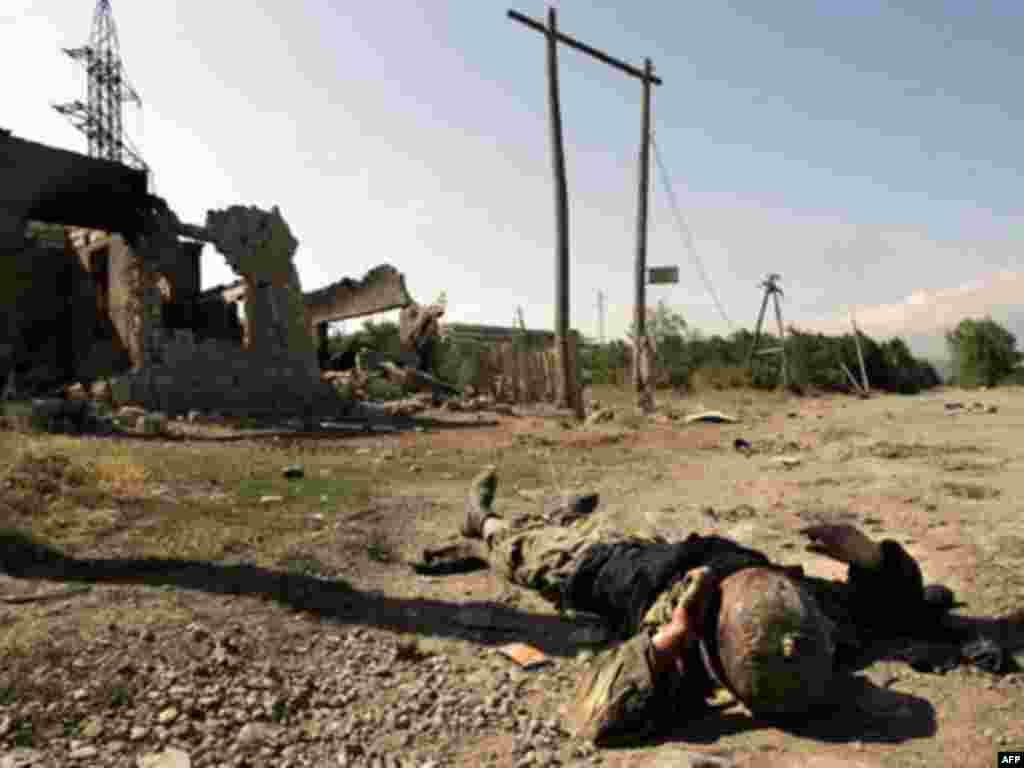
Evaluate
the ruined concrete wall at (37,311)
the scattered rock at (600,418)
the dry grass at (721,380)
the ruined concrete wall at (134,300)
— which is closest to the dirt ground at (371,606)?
the scattered rock at (600,418)

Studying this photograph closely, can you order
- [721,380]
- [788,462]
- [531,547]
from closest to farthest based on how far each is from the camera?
[531,547]
[788,462]
[721,380]

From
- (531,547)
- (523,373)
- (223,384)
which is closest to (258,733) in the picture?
(531,547)

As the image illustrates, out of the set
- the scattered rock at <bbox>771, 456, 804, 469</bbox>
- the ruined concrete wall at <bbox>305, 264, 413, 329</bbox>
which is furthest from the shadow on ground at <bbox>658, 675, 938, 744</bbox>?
the ruined concrete wall at <bbox>305, 264, 413, 329</bbox>

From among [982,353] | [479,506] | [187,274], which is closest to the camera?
[479,506]

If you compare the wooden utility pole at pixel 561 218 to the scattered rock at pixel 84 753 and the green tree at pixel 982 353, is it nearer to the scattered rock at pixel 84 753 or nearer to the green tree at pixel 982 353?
the scattered rock at pixel 84 753

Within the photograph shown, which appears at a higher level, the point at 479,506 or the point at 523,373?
the point at 523,373

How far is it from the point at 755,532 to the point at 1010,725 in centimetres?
241

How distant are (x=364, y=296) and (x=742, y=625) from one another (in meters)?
17.4

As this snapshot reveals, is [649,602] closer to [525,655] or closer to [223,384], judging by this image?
[525,655]

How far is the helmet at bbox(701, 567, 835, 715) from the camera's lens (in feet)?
7.57

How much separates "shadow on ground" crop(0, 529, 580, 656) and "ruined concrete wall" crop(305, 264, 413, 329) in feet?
47.6

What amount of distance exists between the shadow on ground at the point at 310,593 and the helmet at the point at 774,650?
3.07 ft

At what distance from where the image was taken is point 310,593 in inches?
149

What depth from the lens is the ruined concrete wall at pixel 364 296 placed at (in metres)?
18.4
